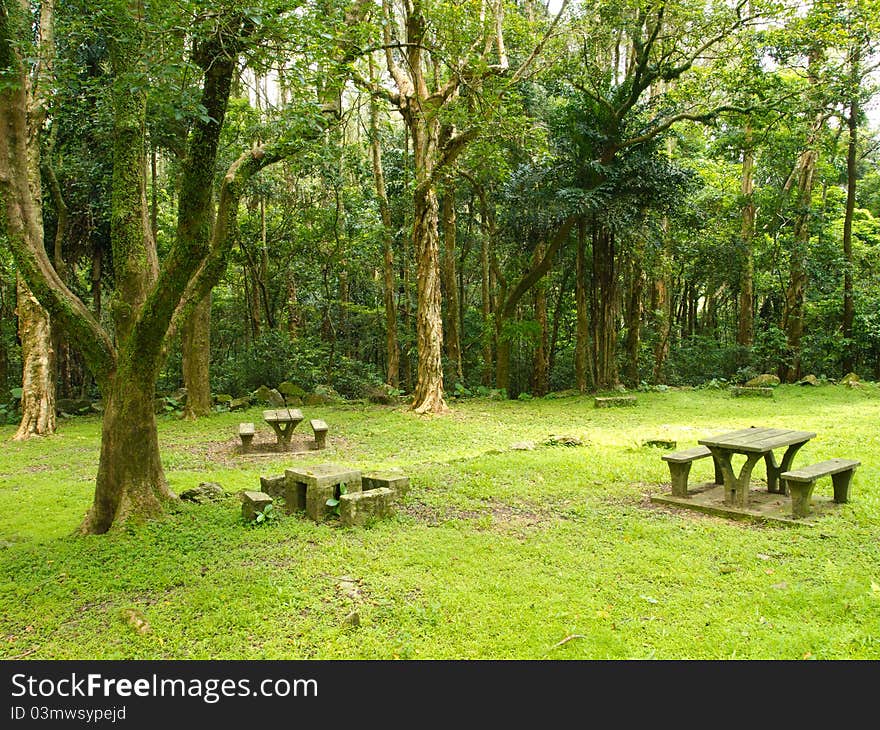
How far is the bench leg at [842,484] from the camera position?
5.68 metres

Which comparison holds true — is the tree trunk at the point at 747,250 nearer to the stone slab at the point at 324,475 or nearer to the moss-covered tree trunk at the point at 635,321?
the moss-covered tree trunk at the point at 635,321

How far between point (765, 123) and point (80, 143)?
1467 centimetres

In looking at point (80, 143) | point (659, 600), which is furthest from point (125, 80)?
point (80, 143)

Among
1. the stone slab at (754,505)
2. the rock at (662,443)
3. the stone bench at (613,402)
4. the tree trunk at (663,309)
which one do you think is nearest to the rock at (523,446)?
the rock at (662,443)

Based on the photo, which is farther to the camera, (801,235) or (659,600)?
(801,235)

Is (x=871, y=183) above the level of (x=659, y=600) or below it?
above

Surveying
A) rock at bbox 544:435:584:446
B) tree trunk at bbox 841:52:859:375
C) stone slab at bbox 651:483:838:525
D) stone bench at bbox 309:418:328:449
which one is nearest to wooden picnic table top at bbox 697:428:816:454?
stone slab at bbox 651:483:838:525

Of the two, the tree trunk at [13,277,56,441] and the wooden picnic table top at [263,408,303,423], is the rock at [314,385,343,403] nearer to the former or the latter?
the wooden picnic table top at [263,408,303,423]

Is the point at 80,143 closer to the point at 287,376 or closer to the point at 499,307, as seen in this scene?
the point at 287,376

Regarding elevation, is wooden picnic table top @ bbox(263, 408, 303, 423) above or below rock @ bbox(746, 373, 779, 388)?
above

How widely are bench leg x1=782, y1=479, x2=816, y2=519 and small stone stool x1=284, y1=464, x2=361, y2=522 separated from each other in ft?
12.4

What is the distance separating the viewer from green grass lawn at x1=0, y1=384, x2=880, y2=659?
11.0 ft

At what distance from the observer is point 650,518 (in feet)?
18.0

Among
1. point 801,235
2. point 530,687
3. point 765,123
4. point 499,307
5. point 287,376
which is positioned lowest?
point 530,687
